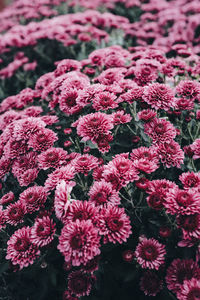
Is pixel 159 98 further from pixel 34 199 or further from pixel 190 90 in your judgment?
pixel 34 199

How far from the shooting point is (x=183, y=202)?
4.35ft

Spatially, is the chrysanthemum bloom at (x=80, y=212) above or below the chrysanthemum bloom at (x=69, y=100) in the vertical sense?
below

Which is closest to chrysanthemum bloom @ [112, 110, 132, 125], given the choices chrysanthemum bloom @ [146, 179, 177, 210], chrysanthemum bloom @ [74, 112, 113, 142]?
chrysanthemum bloom @ [74, 112, 113, 142]

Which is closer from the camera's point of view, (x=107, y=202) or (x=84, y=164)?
(x=107, y=202)

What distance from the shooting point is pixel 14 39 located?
13.7 ft

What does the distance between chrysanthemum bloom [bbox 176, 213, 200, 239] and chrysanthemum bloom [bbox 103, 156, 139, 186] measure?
1.17 feet

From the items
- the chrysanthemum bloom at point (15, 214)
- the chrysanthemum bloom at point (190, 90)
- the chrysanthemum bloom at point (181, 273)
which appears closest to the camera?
A: the chrysanthemum bloom at point (181, 273)

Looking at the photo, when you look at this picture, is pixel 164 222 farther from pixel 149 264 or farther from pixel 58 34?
pixel 58 34

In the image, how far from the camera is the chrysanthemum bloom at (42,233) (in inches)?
55.7

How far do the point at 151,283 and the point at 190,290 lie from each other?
30 cm

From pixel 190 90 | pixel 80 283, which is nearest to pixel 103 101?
pixel 190 90

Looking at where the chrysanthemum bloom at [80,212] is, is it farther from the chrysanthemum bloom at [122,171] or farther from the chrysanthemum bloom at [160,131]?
the chrysanthemum bloom at [160,131]

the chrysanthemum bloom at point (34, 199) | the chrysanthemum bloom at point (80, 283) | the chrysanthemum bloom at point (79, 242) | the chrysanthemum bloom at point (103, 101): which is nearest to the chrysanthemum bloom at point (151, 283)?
the chrysanthemum bloom at point (80, 283)

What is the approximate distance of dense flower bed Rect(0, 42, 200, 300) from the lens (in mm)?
1366
